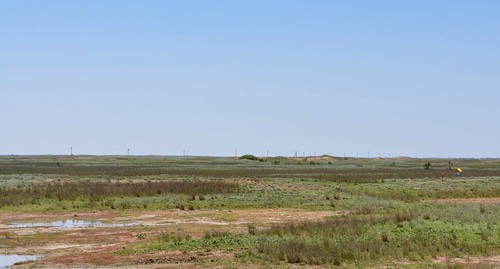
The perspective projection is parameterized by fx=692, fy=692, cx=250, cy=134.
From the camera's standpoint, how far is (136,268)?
21.6 meters

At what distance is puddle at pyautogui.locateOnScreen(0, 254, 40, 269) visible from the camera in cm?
2270

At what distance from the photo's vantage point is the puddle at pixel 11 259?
22703mm

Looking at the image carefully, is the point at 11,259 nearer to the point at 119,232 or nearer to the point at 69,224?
the point at 119,232

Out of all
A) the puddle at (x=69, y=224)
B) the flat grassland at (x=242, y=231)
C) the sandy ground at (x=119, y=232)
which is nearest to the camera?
the flat grassland at (x=242, y=231)

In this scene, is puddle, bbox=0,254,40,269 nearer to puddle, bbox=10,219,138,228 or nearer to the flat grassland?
the flat grassland

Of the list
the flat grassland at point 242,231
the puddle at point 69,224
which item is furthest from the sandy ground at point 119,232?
the puddle at point 69,224

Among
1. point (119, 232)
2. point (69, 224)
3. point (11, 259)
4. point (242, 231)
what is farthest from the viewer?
point (69, 224)

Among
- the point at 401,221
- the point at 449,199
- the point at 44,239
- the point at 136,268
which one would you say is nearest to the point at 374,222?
the point at 401,221

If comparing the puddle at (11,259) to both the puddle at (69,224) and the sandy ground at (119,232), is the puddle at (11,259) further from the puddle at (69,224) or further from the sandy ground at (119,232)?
the puddle at (69,224)

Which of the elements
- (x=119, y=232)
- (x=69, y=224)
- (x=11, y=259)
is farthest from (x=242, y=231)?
(x=11, y=259)

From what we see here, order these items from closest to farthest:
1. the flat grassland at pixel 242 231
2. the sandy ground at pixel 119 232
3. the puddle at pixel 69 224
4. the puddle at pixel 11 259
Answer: the flat grassland at pixel 242 231, the puddle at pixel 11 259, the sandy ground at pixel 119 232, the puddle at pixel 69 224

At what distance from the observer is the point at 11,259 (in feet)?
77.8

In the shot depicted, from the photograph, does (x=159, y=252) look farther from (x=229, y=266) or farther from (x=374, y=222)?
(x=374, y=222)

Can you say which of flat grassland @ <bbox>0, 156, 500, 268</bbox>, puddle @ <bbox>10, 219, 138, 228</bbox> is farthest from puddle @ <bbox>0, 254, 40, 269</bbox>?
puddle @ <bbox>10, 219, 138, 228</bbox>
